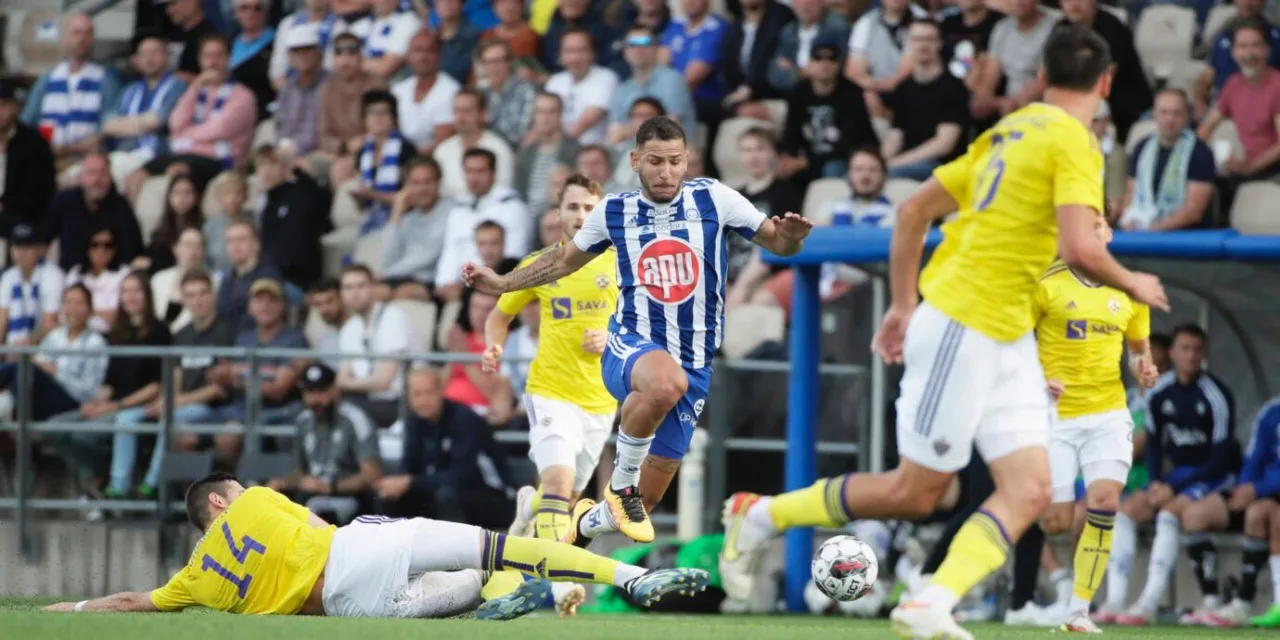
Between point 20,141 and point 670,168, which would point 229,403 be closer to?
point 20,141

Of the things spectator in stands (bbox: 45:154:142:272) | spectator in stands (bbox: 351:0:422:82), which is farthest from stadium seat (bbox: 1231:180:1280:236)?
spectator in stands (bbox: 45:154:142:272)

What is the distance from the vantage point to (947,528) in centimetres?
1279

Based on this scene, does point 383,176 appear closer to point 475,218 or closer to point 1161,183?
point 475,218

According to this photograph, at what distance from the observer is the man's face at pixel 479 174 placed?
16312 millimetres

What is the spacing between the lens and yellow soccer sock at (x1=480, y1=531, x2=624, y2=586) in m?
8.35

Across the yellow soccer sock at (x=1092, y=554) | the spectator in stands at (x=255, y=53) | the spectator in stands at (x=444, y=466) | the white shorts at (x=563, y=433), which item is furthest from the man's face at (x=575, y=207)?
the spectator in stands at (x=255, y=53)

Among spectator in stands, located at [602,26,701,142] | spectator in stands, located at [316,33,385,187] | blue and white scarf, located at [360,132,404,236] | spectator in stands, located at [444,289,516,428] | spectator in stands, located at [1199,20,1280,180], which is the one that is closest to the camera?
spectator in stands, located at [1199,20,1280,180]

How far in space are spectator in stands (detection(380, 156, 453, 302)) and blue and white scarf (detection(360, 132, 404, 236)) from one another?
658mm

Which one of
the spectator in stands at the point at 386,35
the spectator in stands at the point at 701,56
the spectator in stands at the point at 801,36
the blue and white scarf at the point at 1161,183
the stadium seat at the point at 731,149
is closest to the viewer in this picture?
the blue and white scarf at the point at 1161,183

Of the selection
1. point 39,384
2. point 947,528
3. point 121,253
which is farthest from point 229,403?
point 947,528

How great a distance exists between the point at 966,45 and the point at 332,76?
6.28 metres

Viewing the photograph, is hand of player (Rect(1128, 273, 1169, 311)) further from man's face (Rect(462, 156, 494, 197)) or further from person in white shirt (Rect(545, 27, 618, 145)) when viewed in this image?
person in white shirt (Rect(545, 27, 618, 145))

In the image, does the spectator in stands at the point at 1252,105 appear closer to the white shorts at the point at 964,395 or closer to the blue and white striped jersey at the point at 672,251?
the blue and white striped jersey at the point at 672,251

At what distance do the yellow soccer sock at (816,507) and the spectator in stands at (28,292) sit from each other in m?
11.0
